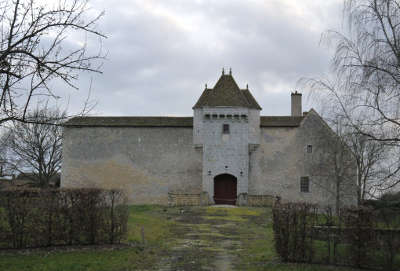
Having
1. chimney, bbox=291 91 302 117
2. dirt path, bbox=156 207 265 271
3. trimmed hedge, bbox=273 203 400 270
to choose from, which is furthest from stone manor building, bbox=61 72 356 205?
trimmed hedge, bbox=273 203 400 270

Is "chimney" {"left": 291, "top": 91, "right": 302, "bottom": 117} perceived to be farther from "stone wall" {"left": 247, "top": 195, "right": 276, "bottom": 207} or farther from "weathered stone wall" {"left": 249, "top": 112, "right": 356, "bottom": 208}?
"stone wall" {"left": 247, "top": 195, "right": 276, "bottom": 207}

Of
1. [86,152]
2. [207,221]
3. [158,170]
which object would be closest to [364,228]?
[207,221]

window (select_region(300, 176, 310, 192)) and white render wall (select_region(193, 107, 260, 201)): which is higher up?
white render wall (select_region(193, 107, 260, 201))

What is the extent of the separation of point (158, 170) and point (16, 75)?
83.7ft

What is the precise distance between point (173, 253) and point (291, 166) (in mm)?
20823

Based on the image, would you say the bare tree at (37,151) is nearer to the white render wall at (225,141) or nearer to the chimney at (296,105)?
the white render wall at (225,141)

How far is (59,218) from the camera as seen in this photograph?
1405 centimetres

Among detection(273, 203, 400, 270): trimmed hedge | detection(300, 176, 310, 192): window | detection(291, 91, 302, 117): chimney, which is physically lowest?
detection(273, 203, 400, 270): trimmed hedge

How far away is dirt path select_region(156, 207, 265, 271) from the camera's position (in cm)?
1260

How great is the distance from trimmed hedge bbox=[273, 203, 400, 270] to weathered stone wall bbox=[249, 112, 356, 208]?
2001 centimetres

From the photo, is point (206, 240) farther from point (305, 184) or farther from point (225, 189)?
point (305, 184)

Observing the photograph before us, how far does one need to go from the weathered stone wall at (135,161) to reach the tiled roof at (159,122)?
0.35 m

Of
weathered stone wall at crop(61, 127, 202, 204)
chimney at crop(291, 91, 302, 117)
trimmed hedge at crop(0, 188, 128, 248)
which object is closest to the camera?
trimmed hedge at crop(0, 188, 128, 248)

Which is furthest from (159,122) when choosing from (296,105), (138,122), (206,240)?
(206,240)
